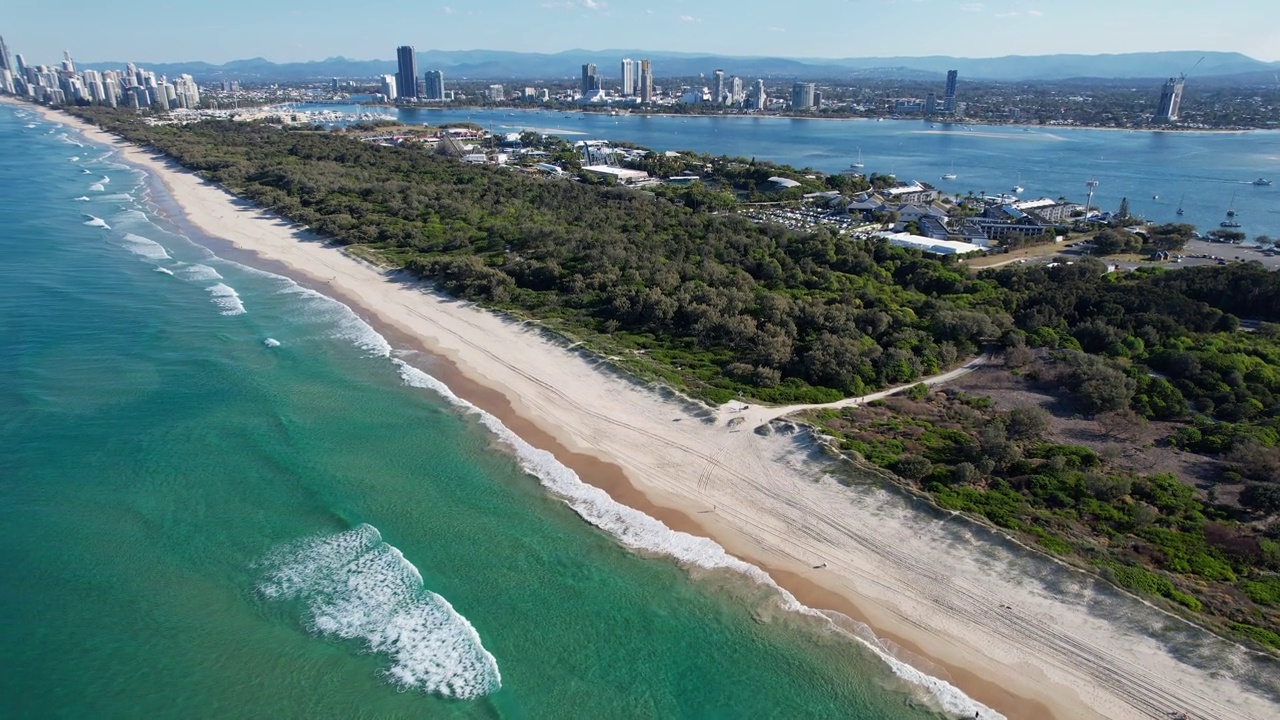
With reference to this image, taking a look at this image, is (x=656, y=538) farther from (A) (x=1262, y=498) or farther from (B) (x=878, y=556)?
(A) (x=1262, y=498)

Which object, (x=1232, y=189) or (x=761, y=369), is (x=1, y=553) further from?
(x=1232, y=189)

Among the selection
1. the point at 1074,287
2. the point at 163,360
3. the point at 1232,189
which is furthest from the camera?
the point at 1232,189

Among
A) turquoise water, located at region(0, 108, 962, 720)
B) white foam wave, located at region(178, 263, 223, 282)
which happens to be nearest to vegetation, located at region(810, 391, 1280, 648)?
turquoise water, located at region(0, 108, 962, 720)

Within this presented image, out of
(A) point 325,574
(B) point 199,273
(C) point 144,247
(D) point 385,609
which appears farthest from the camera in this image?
(C) point 144,247

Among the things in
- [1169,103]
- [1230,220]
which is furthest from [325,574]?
[1169,103]

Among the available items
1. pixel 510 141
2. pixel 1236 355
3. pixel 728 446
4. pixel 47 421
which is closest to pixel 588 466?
pixel 728 446

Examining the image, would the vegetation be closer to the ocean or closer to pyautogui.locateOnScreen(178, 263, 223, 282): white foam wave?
pyautogui.locateOnScreen(178, 263, 223, 282): white foam wave
